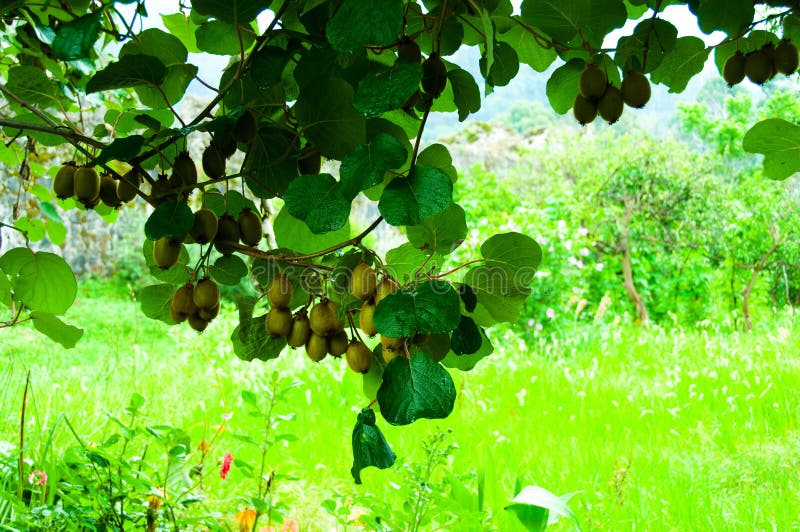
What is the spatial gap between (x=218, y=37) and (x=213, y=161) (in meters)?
0.13

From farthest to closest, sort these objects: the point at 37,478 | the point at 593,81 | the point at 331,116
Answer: the point at 37,478 < the point at 593,81 < the point at 331,116

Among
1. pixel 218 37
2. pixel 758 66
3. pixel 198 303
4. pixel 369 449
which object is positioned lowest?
pixel 369 449

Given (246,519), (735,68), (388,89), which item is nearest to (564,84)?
(735,68)

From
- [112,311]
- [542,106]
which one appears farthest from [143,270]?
[542,106]

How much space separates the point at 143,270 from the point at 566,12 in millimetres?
7219

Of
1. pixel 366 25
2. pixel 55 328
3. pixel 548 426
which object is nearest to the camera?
pixel 366 25

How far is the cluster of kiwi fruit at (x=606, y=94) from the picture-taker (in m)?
0.56

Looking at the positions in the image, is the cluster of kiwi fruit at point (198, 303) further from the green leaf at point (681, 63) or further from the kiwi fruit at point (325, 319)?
the green leaf at point (681, 63)

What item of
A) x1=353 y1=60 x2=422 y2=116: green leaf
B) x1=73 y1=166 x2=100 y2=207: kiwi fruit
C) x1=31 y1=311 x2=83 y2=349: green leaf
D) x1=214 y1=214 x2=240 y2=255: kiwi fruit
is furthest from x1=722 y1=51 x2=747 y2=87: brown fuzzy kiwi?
x1=31 y1=311 x2=83 y2=349: green leaf

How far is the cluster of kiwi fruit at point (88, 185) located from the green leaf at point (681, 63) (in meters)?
0.53

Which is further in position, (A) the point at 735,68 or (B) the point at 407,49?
(A) the point at 735,68

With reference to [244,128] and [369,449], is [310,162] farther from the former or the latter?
[369,449]

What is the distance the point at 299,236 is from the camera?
0.57 meters

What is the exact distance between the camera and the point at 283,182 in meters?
0.54
